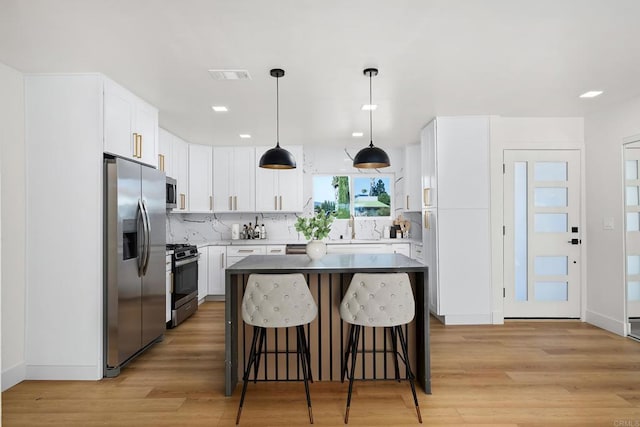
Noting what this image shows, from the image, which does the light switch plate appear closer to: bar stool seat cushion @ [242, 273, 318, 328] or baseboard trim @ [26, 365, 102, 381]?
bar stool seat cushion @ [242, 273, 318, 328]

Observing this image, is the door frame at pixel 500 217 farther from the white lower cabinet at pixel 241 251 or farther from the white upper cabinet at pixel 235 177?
the white upper cabinet at pixel 235 177

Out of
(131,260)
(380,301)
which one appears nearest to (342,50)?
(380,301)

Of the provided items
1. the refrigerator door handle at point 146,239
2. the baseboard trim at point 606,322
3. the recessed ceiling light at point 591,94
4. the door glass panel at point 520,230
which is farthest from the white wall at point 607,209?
the refrigerator door handle at point 146,239

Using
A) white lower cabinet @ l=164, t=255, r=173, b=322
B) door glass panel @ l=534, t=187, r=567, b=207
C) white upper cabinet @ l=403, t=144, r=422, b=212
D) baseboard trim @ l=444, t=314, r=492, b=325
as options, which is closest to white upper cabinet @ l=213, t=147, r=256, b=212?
white lower cabinet @ l=164, t=255, r=173, b=322

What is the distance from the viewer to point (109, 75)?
330 cm

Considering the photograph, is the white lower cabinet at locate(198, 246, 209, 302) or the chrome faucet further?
the chrome faucet

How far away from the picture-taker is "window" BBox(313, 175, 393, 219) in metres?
6.86

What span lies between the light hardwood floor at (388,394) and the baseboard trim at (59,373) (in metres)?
0.06

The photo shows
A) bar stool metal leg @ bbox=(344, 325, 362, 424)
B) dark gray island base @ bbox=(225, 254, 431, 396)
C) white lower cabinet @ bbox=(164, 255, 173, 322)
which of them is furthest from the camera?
white lower cabinet @ bbox=(164, 255, 173, 322)

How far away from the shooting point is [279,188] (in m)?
6.46

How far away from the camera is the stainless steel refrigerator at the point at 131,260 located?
10.7 feet

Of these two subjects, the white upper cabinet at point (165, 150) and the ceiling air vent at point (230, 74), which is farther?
the white upper cabinet at point (165, 150)

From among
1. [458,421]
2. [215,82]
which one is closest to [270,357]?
[458,421]

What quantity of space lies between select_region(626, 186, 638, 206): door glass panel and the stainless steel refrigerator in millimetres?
5042
